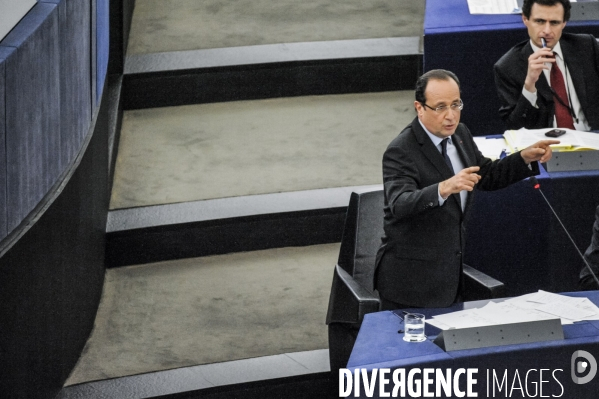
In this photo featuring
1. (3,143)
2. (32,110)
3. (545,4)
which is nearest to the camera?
(3,143)

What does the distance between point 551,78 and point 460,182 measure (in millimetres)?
1600

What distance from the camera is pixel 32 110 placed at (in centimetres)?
346

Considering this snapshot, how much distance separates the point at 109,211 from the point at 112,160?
38 centimetres

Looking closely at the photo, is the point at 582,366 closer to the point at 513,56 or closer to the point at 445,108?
the point at 445,108

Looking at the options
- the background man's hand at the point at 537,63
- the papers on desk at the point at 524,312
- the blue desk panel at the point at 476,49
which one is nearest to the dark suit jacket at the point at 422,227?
the papers on desk at the point at 524,312

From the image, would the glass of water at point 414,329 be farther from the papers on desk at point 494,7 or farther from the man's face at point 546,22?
the papers on desk at point 494,7

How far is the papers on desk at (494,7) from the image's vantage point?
17.7ft

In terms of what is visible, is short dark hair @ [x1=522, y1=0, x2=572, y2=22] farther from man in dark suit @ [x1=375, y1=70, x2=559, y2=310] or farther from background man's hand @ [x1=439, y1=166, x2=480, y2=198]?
background man's hand @ [x1=439, y1=166, x2=480, y2=198]

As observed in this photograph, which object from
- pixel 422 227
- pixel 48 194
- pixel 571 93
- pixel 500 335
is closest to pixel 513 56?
pixel 571 93

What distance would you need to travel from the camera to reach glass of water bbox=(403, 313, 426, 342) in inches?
125

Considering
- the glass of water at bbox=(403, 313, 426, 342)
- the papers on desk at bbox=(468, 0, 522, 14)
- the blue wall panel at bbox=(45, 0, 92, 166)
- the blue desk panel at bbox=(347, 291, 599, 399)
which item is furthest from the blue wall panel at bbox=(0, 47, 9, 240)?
the papers on desk at bbox=(468, 0, 522, 14)

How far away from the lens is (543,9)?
442cm

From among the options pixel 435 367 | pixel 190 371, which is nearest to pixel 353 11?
pixel 190 371

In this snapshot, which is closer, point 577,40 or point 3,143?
point 3,143
